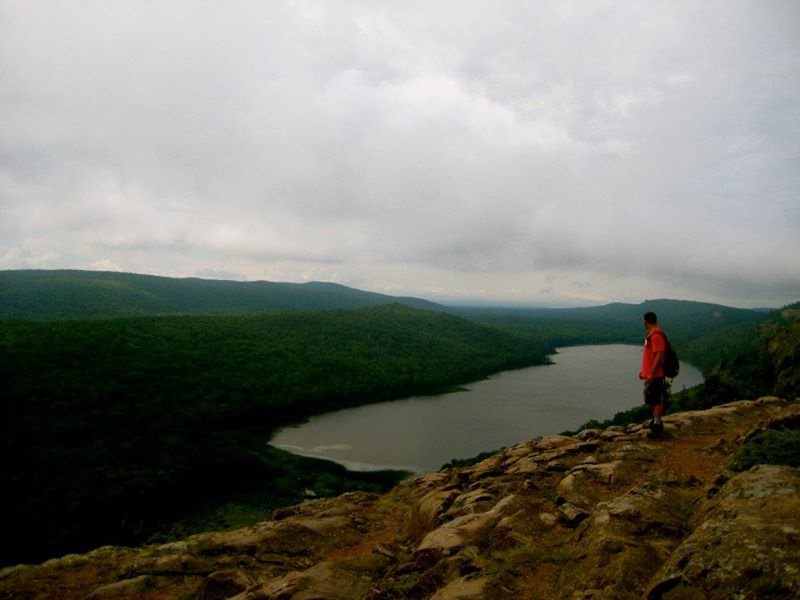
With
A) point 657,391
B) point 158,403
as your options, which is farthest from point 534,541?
point 158,403

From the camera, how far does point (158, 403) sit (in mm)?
76562

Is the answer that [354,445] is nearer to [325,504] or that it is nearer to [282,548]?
[325,504]

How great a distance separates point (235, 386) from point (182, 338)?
3187cm

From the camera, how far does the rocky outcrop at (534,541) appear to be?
6262mm

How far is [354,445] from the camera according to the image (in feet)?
216

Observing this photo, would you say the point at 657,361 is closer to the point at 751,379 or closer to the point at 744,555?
the point at 744,555

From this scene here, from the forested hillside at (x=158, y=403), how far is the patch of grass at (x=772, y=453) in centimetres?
4137

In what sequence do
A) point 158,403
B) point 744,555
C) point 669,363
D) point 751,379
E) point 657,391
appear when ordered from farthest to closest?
point 158,403 < point 751,379 < point 657,391 < point 669,363 < point 744,555

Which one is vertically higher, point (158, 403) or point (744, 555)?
point (744, 555)

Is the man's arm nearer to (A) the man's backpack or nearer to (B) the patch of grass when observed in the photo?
(A) the man's backpack

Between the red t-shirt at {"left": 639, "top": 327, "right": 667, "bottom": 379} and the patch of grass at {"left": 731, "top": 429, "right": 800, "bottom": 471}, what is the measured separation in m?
3.65

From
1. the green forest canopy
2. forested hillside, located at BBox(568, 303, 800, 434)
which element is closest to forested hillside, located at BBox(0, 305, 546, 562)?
the green forest canopy

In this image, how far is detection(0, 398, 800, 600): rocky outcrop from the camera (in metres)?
6.26

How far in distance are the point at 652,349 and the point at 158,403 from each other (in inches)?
3169
